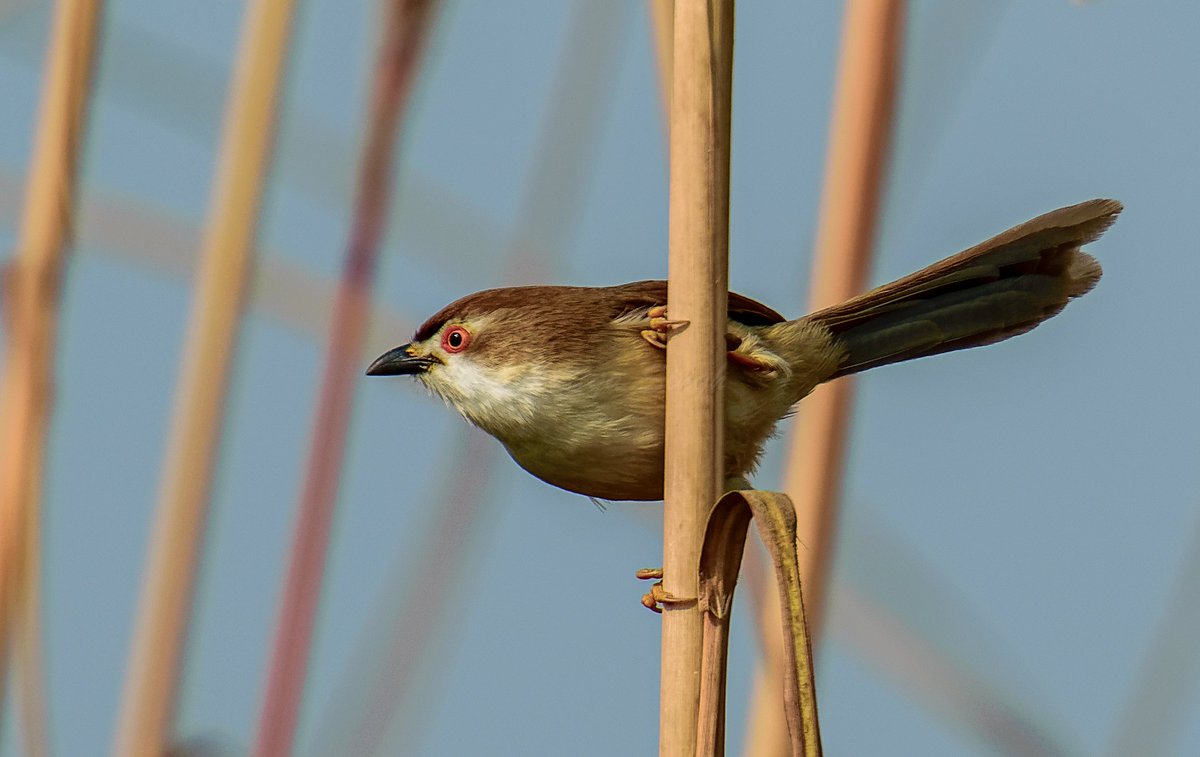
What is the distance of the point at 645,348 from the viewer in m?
2.34

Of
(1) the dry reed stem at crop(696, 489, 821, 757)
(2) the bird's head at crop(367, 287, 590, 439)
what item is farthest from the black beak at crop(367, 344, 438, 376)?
(1) the dry reed stem at crop(696, 489, 821, 757)

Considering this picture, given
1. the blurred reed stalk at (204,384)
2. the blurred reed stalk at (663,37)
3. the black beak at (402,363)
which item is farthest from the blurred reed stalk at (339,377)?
the black beak at (402,363)

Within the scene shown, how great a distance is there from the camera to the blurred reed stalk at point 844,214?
193 centimetres

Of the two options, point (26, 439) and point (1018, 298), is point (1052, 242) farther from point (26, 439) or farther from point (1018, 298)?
→ point (26, 439)

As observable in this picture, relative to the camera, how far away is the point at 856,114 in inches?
76.4

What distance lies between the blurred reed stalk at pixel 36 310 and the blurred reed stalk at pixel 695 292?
92cm

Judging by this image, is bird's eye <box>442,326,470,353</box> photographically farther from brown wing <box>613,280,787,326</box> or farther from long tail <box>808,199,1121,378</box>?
long tail <box>808,199,1121,378</box>

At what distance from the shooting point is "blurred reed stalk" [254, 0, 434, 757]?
1.62m

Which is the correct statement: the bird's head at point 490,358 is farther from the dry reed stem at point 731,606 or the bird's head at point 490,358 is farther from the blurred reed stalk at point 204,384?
the dry reed stem at point 731,606

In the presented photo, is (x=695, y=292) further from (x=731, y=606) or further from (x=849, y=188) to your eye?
(x=849, y=188)

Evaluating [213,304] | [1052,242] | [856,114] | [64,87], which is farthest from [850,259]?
[64,87]

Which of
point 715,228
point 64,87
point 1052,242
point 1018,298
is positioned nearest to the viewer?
point 715,228

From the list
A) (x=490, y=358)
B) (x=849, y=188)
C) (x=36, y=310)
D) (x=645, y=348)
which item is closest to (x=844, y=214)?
(x=849, y=188)

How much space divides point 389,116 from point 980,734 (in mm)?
1327
